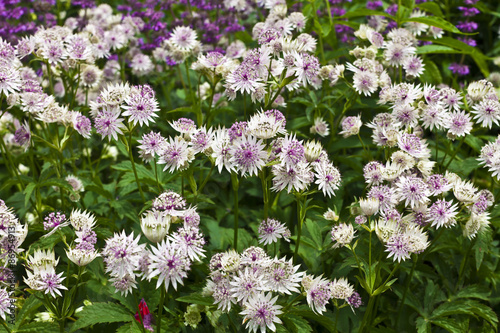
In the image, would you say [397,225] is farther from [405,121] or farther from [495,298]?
[495,298]

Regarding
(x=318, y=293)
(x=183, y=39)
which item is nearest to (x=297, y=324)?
(x=318, y=293)

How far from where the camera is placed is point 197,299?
2.13 meters

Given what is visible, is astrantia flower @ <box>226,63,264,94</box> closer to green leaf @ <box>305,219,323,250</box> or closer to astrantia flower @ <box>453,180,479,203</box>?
green leaf @ <box>305,219,323,250</box>

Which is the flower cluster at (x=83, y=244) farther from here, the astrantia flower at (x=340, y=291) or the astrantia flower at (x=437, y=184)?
the astrantia flower at (x=437, y=184)

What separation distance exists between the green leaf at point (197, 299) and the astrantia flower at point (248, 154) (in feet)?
1.76

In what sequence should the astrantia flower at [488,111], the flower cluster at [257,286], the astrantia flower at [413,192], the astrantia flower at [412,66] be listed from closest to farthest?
→ the flower cluster at [257,286], the astrantia flower at [413,192], the astrantia flower at [488,111], the astrantia flower at [412,66]

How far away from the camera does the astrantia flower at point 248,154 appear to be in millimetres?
2010

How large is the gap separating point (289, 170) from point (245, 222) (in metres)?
1.24

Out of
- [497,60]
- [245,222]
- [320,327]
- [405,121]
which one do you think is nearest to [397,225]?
[405,121]

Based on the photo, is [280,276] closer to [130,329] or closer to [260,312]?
[260,312]

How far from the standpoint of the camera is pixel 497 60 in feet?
14.0

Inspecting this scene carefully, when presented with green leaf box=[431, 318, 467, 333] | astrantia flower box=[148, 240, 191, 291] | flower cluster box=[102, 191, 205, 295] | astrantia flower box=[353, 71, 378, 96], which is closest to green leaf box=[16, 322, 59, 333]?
flower cluster box=[102, 191, 205, 295]

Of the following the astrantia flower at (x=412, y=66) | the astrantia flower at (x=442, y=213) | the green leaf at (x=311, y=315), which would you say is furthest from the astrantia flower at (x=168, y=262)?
the astrantia flower at (x=412, y=66)

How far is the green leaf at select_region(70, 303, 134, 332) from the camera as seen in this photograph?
2.05 m
